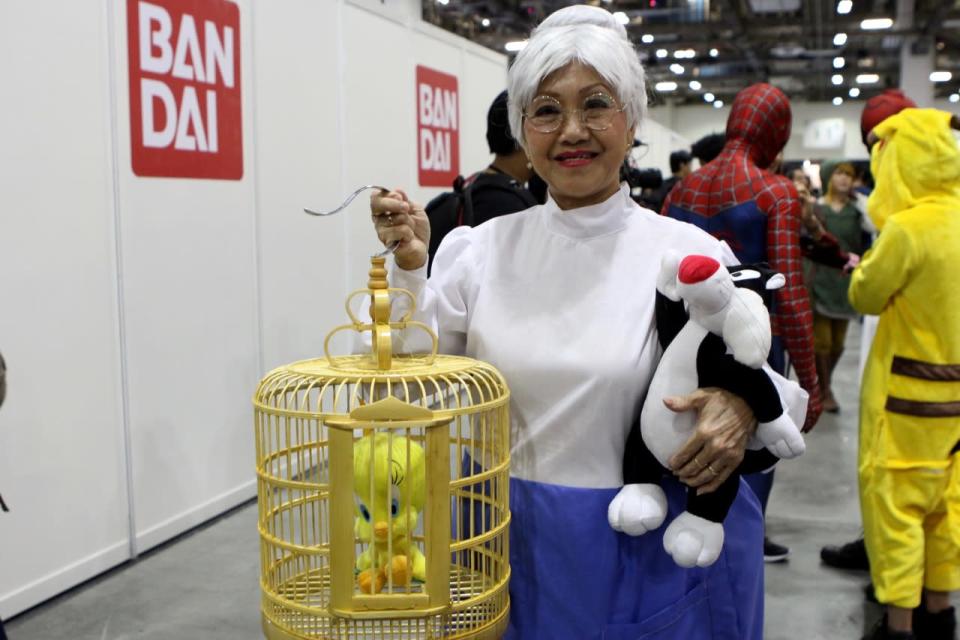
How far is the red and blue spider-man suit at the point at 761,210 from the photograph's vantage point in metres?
2.69

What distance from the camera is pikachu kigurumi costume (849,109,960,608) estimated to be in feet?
7.86

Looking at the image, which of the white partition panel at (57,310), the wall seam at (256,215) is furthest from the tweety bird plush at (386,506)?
the wall seam at (256,215)

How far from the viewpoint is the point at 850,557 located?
3301 millimetres

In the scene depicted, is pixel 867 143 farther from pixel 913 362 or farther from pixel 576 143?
pixel 576 143

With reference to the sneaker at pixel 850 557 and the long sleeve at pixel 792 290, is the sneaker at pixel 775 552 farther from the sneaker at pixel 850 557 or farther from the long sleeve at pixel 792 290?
the long sleeve at pixel 792 290

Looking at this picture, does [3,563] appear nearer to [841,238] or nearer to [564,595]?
[564,595]

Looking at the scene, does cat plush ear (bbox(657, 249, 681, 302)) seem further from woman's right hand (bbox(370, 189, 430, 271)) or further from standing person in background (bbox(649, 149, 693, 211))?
standing person in background (bbox(649, 149, 693, 211))

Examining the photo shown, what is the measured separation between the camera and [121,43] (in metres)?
3.05

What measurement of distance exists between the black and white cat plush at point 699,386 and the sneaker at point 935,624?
180cm

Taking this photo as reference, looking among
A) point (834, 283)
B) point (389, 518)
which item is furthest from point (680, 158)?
point (389, 518)

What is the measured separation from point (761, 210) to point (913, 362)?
61cm

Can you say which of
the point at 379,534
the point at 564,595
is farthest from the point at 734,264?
the point at 379,534

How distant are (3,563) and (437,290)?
202 centimetres

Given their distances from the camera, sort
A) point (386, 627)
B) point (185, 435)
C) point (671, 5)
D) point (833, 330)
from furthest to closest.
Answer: point (671, 5), point (833, 330), point (185, 435), point (386, 627)
